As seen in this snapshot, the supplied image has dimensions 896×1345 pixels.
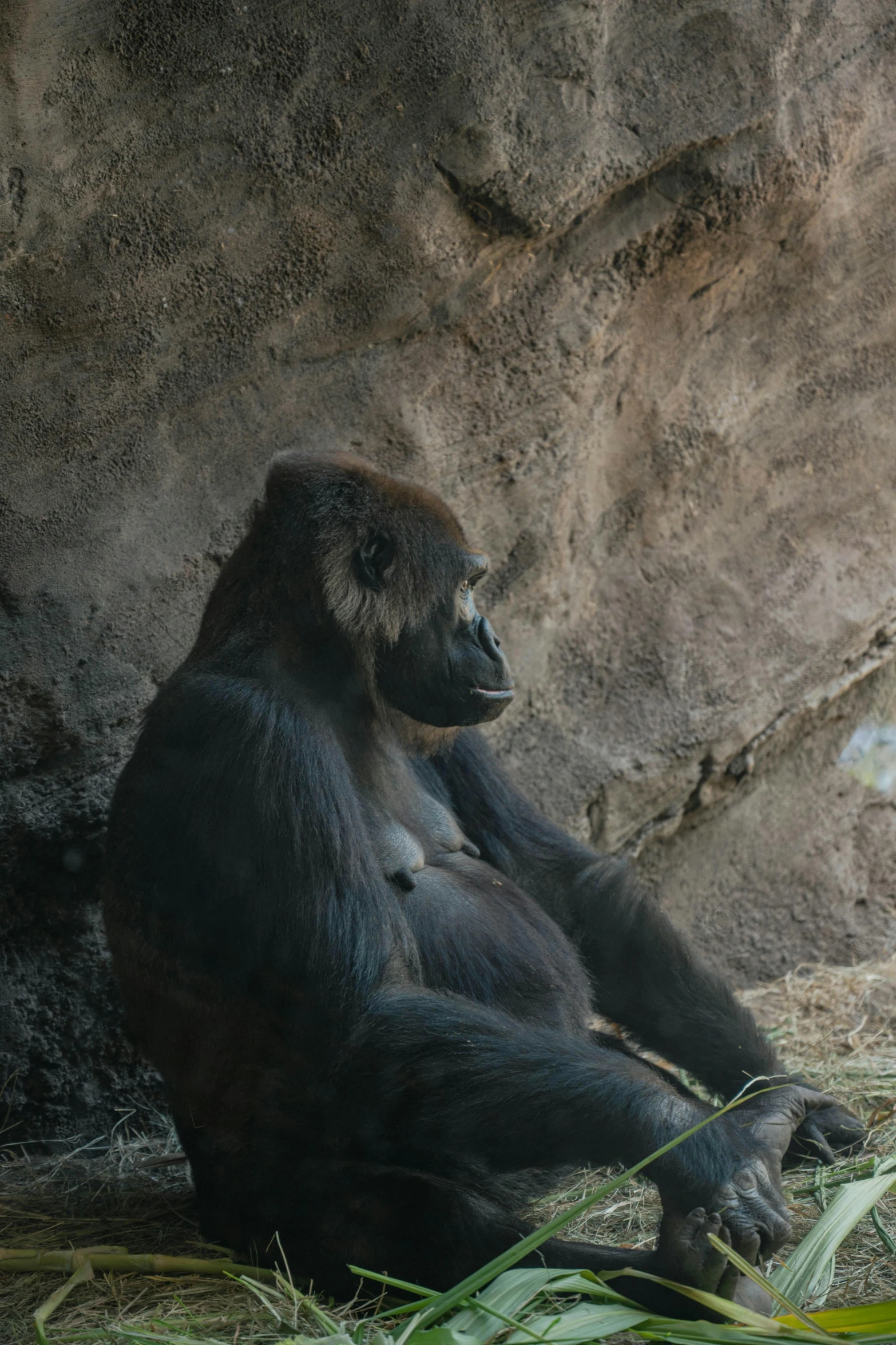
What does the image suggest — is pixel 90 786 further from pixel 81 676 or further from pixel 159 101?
pixel 159 101

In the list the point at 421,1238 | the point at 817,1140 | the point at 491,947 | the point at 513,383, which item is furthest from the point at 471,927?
the point at 513,383

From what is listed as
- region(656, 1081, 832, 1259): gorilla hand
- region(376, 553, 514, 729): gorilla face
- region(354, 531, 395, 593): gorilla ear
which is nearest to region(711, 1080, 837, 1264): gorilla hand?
region(656, 1081, 832, 1259): gorilla hand

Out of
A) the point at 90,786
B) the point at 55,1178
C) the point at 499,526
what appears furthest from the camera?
the point at 499,526

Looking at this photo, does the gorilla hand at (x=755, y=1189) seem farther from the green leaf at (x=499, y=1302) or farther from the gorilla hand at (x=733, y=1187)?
the green leaf at (x=499, y=1302)

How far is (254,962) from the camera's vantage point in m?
2.66

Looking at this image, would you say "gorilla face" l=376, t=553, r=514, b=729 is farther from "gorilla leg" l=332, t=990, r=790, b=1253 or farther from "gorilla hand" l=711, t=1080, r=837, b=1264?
"gorilla hand" l=711, t=1080, r=837, b=1264

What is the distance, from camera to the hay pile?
2.50 meters

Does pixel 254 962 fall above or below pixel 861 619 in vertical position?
below

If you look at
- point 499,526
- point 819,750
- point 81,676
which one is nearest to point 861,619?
point 819,750

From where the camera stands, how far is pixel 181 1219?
3139 millimetres

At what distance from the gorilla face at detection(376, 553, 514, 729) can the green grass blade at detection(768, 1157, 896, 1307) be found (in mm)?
1351

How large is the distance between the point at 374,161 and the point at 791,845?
305 cm

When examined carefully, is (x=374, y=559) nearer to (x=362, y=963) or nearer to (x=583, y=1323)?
(x=362, y=963)

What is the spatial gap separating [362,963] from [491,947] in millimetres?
475
